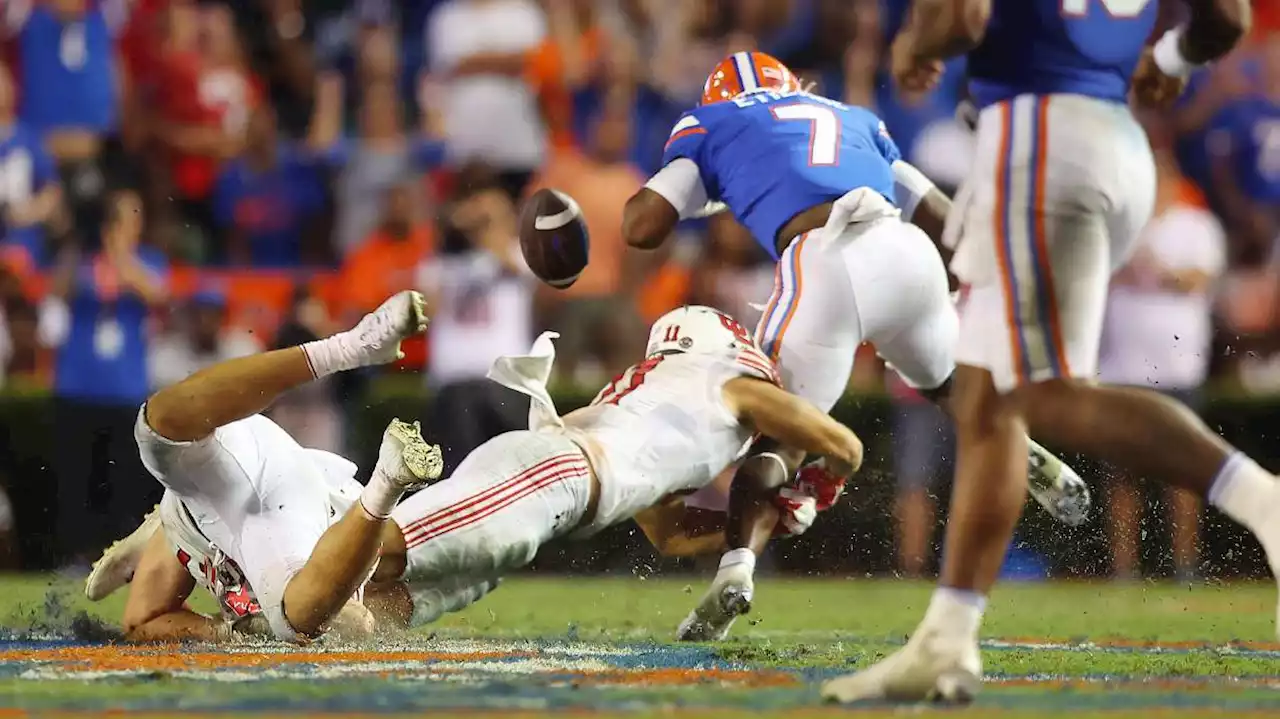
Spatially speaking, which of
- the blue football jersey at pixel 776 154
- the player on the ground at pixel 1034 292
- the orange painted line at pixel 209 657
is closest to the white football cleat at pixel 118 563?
the orange painted line at pixel 209 657

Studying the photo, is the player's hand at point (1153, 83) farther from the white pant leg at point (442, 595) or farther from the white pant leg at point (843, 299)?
the white pant leg at point (442, 595)

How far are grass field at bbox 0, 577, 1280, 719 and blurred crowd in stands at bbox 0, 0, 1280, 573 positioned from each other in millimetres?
1500

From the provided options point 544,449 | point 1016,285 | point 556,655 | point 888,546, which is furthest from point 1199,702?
point 888,546

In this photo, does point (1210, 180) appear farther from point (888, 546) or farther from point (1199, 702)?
point (1199, 702)

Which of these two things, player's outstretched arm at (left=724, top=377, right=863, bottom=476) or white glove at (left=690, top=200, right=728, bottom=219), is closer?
player's outstretched arm at (left=724, top=377, right=863, bottom=476)

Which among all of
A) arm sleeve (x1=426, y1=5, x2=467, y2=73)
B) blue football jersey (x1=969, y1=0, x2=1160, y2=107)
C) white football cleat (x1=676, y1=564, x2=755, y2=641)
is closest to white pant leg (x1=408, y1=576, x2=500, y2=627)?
white football cleat (x1=676, y1=564, x2=755, y2=641)

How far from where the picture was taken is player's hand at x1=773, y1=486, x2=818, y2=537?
6.00 meters

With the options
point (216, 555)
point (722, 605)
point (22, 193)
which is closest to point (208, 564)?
point (216, 555)

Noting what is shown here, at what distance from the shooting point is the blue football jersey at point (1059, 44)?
4.14 metres

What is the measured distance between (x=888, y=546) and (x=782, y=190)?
201 centimetres

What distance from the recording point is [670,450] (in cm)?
573

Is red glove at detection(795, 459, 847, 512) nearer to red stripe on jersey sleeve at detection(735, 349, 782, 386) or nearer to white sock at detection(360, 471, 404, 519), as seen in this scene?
red stripe on jersey sleeve at detection(735, 349, 782, 386)

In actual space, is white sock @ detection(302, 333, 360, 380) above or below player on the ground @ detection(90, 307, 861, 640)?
above

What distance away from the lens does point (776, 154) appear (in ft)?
21.1
